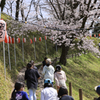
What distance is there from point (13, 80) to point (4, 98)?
3.28 m

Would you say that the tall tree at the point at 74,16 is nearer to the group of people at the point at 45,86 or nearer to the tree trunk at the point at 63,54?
the tree trunk at the point at 63,54

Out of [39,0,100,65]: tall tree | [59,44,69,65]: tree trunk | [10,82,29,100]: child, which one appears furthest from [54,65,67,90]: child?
[59,44,69,65]: tree trunk

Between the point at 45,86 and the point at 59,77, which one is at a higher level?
the point at 45,86

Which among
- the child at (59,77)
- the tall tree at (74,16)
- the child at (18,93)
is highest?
the tall tree at (74,16)

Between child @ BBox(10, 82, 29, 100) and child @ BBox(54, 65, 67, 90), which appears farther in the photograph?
child @ BBox(54, 65, 67, 90)

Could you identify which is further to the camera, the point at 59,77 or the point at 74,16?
the point at 74,16

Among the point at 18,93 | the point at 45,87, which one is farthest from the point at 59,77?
the point at 18,93

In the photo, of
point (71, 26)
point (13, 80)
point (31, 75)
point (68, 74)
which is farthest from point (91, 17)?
point (31, 75)

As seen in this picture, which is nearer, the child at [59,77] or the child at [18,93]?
the child at [18,93]

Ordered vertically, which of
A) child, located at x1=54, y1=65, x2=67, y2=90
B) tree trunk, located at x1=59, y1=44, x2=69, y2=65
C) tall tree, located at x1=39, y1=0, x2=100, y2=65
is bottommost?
tree trunk, located at x1=59, y1=44, x2=69, y2=65

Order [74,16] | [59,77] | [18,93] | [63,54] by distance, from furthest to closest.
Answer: [63,54] < [74,16] < [59,77] < [18,93]

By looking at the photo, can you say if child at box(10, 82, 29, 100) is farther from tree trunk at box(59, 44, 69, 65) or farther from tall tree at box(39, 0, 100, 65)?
tree trunk at box(59, 44, 69, 65)

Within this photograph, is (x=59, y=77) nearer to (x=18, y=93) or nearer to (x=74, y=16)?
(x=18, y=93)

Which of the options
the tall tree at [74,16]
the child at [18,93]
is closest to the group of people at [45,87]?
the child at [18,93]
